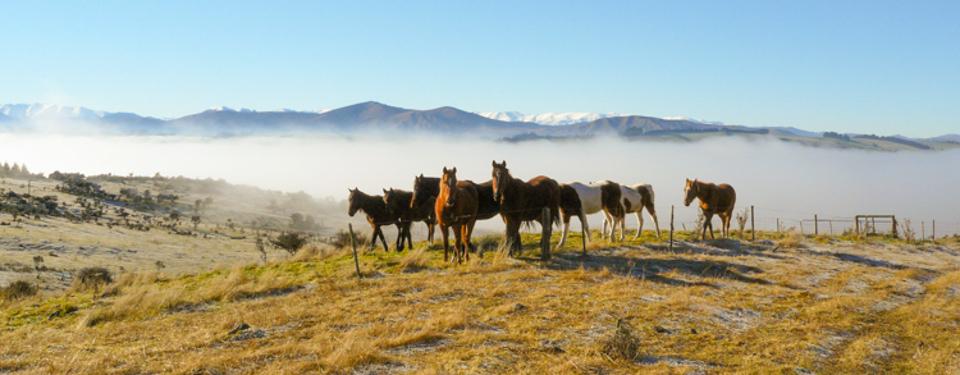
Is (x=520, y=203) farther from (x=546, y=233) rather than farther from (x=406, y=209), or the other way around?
(x=406, y=209)

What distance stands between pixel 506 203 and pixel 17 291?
13.8 m

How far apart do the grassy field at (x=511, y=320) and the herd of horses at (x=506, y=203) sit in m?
1.24

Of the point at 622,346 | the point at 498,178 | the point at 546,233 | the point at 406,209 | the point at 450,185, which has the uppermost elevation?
the point at 498,178

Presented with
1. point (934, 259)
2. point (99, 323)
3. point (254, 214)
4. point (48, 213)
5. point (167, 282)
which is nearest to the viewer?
point (99, 323)

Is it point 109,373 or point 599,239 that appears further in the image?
point 599,239

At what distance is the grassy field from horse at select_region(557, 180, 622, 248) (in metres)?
2.37

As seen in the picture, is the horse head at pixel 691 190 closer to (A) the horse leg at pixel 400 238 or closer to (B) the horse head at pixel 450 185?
(A) the horse leg at pixel 400 238

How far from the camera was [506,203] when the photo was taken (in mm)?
19422

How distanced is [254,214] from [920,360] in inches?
3139

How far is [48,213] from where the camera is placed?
46.0 metres

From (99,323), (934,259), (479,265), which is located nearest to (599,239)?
(479,265)

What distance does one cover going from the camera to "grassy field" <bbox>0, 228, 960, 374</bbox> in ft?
30.1

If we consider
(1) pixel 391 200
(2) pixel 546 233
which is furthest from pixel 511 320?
(1) pixel 391 200

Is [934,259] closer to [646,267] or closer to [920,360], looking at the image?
[646,267]
